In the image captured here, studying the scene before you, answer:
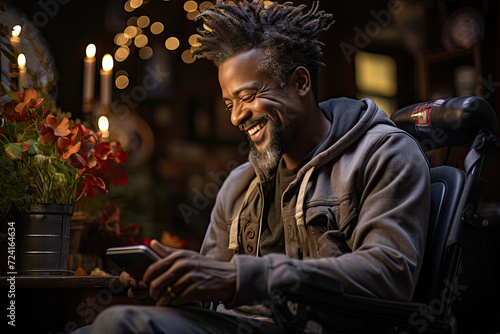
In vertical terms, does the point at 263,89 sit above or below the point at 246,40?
below

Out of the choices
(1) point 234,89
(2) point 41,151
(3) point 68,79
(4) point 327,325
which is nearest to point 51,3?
(3) point 68,79

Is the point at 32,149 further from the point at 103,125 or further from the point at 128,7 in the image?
the point at 128,7

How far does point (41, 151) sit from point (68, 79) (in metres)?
3.21

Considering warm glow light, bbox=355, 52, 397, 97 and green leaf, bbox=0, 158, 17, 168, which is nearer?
green leaf, bbox=0, 158, 17, 168

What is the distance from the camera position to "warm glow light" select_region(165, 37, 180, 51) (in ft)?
19.1

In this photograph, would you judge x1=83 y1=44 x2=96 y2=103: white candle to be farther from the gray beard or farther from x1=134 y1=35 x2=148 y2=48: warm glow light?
x1=134 y1=35 x2=148 y2=48: warm glow light

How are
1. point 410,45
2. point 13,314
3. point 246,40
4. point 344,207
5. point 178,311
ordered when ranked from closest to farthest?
point 178,311, point 344,207, point 13,314, point 246,40, point 410,45

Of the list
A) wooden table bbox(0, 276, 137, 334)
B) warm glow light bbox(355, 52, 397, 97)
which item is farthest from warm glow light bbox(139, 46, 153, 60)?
wooden table bbox(0, 276, 137, 334)

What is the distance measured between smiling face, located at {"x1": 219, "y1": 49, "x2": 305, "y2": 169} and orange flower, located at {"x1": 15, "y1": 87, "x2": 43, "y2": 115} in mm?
559

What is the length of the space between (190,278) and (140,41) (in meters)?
4.59

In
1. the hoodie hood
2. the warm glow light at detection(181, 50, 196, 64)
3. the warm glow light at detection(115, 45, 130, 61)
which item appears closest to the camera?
the hoodie hood

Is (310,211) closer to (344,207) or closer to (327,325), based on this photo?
(344,207)

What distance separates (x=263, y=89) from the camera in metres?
1.79

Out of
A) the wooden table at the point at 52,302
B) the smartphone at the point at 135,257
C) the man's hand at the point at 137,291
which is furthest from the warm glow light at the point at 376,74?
the smartphone at the point at 135,257
